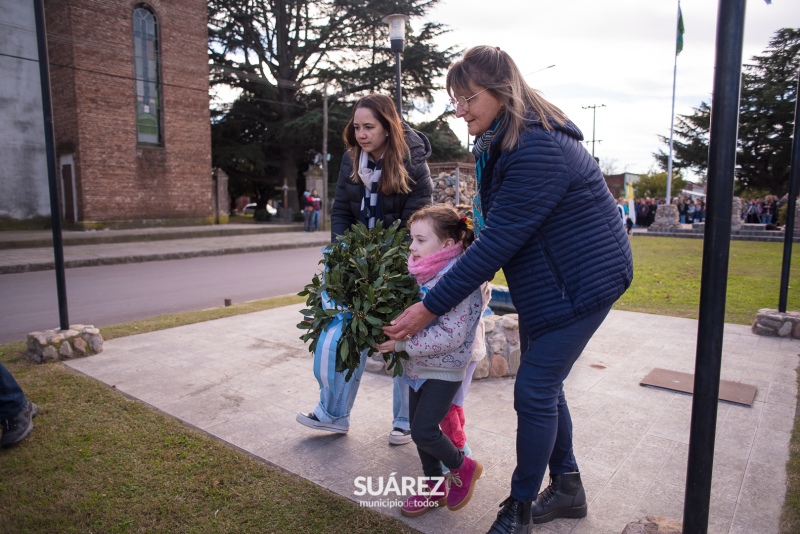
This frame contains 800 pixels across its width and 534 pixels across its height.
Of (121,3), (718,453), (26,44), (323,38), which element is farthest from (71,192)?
(718,453)

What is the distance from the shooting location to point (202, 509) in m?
2.61

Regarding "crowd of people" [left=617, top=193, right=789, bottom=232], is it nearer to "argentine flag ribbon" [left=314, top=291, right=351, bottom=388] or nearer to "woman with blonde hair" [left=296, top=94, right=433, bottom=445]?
"woman with blonde hair" [left=296, top=94, right=433, bottom=445]

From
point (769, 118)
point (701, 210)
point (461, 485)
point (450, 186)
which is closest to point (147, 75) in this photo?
point (450, 186)

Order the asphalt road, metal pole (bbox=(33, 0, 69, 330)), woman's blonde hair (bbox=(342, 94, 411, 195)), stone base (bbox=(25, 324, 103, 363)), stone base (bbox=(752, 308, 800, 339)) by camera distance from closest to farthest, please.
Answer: woman's blonde hair (bbox=(342, 94, 411, 195)) < metal pole (bbox=(33, 0, 69, 330)) < stone base (bbox=(25, 324, 103, 363)) < stone base (bbox=(752, 308, 800, 339)) < the asphalt road

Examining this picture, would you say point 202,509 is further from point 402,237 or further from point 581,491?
point 581,491

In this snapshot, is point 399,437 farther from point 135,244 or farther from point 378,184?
point 135,244

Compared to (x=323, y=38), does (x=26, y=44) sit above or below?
below

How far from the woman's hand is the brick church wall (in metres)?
21.1

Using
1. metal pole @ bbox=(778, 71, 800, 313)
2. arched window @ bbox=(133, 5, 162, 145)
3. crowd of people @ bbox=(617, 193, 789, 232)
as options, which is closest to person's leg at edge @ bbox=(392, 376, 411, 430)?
metal pole @ bbox=(778, 71, 800, 313)

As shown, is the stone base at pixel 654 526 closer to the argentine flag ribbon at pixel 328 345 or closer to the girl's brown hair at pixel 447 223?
the girl's brown hair at pixel 447 223

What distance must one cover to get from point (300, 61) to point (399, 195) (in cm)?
3085

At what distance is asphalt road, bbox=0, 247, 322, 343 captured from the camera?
739cm

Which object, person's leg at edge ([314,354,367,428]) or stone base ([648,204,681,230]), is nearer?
person's leg at edge ([314,354,367,428])

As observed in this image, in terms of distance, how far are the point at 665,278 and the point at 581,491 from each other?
363 inches
